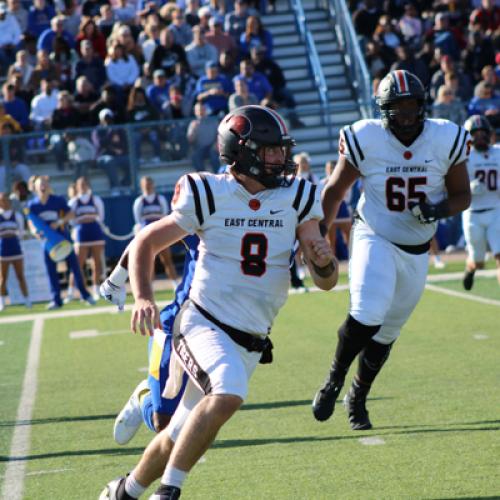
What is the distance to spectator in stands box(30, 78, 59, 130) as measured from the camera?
16.1m

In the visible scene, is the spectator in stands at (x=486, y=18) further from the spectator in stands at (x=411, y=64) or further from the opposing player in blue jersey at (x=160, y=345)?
the opposing player in blue jersey at (x=160, y=345)

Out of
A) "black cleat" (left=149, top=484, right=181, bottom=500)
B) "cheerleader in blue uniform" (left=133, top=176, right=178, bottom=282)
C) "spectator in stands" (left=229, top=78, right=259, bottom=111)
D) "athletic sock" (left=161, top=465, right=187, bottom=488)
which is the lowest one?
"cheerleader in blue uniform" (left=133, top=176, right=178, bottom=282)

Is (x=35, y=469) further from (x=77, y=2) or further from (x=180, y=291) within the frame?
(x=77, y=2)

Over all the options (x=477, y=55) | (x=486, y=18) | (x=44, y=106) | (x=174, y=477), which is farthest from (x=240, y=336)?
(x=486, y=18)

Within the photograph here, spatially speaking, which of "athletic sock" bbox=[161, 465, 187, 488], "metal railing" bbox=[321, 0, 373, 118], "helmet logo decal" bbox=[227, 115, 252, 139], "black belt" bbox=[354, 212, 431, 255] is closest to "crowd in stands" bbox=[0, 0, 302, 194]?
"metal railing" bbox=[321, 0, 373, 118]

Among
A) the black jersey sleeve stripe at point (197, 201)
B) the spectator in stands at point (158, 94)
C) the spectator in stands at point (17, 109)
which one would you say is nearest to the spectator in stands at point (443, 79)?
the spectator in stands at point (158, 94)

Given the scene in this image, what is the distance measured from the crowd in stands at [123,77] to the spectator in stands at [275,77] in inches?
0.6

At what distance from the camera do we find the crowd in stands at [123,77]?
52.4 feet

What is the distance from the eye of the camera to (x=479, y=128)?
35.1 feet

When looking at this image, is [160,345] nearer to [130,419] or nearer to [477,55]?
[130,419]

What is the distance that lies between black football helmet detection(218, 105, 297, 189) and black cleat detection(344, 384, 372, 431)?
6.09ft

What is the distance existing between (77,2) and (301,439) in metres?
14.1

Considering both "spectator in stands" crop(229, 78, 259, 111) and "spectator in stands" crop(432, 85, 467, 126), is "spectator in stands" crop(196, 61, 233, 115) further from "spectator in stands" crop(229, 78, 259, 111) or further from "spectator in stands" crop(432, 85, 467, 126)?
"spectator in stands" crop(432, 85, 467, 126)

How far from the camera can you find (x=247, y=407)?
6.38 metres
